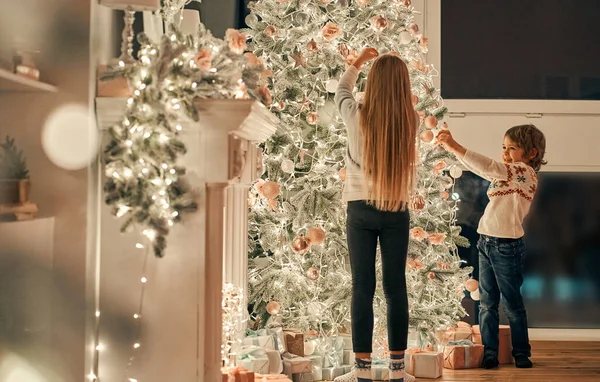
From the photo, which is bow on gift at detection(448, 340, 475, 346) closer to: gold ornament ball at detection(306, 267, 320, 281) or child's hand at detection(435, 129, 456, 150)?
gold ornament ball at detection(306, 267, 320, 281)

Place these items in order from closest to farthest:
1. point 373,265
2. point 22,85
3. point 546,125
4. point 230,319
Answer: point 22,85 → point 373,265 → point 230,319 → point 546,125

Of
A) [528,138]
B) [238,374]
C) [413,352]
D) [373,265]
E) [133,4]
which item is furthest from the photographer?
[528,138]

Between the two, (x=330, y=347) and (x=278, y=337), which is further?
(x=330, y=347)

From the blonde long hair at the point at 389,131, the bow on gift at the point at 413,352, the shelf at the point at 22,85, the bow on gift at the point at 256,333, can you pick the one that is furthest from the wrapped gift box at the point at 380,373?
the shelf at the point at 22,85

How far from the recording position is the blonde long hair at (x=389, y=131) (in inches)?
123

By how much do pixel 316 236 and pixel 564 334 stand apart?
2.17m

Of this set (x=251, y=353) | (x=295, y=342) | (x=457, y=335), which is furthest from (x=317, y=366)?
(x=457, y=335)

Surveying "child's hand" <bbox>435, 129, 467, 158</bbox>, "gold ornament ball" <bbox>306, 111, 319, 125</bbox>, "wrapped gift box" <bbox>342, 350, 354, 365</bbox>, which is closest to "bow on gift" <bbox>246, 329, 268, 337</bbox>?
"wrapped gift box" <bbox>342, 350, 354, 365</bbox>

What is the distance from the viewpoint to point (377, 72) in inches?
126

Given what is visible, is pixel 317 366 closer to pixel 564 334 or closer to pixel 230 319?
pixel 230 319

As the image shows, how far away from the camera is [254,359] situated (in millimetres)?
3518

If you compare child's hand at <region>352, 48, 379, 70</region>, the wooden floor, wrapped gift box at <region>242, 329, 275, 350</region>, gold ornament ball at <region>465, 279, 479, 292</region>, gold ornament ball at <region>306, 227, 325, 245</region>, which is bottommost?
the wooden floor

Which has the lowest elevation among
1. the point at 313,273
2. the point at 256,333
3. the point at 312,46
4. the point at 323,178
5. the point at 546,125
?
the point at 256,333

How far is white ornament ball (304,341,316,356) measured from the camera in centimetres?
396
